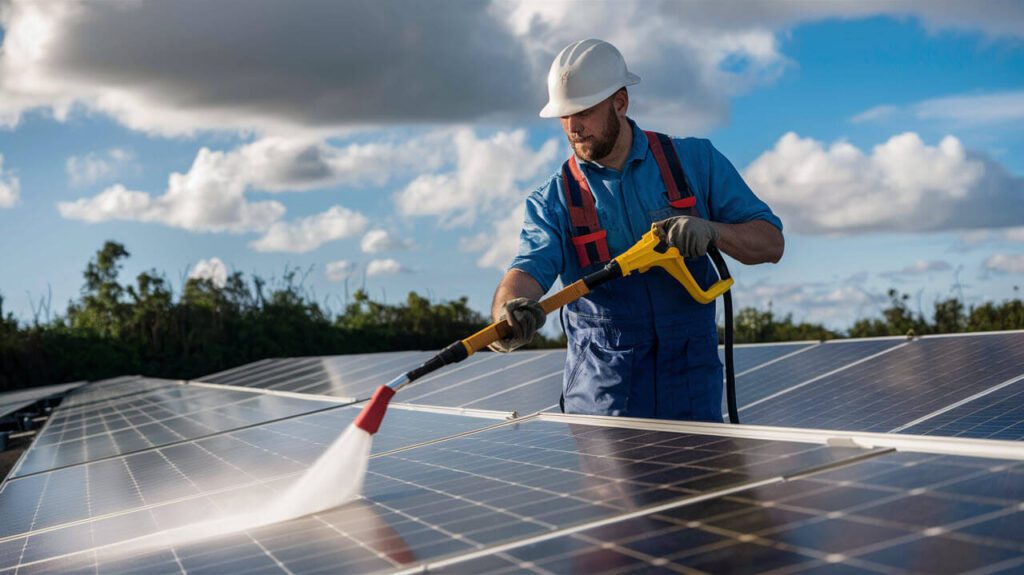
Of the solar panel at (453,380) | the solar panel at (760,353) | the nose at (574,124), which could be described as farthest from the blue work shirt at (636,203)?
the solar panel at (760,353)

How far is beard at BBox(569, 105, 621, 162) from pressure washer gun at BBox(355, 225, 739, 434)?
576 millimetres

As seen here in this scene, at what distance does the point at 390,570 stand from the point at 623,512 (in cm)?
55

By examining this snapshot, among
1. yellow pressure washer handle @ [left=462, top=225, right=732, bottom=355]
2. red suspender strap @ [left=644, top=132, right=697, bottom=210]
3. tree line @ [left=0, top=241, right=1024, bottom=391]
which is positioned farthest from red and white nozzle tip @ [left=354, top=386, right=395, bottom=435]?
tree line @ [left=0, top=241, right=1024, bottom=391]

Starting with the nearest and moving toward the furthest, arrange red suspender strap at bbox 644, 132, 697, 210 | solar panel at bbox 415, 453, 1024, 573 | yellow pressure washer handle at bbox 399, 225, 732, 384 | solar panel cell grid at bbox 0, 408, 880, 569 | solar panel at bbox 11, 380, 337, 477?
solar panel at bbox 415, 453, 1024, 573 → solar panel cell grid at bbox 0, 408, 880, 569 → yellow pressure washer handle at bbox 399, 225, 732, 384 → red suspender strap at bbox 644, 132, 697, 210 → solar panel at bbox 11, 380, 337, 477

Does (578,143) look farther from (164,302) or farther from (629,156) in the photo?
(164,302)

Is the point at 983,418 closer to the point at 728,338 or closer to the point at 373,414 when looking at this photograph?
the point at 728,338

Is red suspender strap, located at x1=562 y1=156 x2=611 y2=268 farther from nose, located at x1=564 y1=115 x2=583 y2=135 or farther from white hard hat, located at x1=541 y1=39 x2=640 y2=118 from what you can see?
white hard hat, located at x1=541 y1=39 x2=640 y2=118

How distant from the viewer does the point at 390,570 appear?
218 centimetres

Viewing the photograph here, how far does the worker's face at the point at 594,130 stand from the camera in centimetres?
496

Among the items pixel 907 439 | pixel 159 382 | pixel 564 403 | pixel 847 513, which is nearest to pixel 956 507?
pixel 847 513

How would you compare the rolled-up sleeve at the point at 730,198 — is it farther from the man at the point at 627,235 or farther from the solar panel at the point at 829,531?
the solar panel at the point at 829,531

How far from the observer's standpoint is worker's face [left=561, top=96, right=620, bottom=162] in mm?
4961

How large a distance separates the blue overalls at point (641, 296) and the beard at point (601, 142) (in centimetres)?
7

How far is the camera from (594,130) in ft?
16.3
